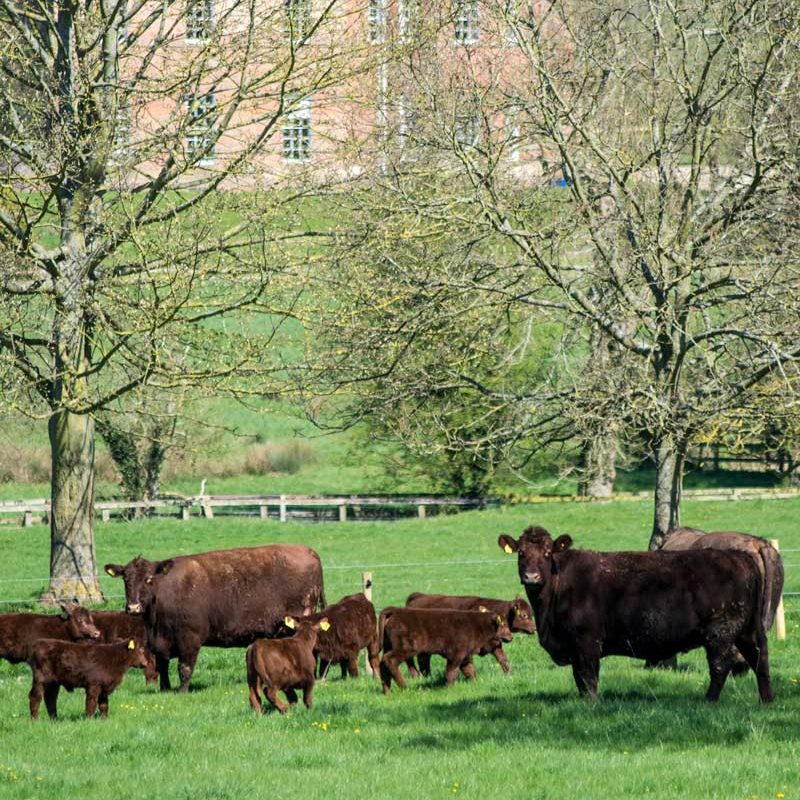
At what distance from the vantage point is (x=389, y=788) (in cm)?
946

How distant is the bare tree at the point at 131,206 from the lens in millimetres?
18703

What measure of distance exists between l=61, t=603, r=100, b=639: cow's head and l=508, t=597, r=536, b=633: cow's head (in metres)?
4.53

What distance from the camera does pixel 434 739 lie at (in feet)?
36.4

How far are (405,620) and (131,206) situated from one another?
8.37m

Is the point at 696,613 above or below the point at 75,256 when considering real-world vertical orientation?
below

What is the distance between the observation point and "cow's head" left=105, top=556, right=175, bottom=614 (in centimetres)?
1473

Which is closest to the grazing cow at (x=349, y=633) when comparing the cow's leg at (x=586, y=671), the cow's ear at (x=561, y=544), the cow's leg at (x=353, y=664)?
the cow's leg at (x=353, y=664)

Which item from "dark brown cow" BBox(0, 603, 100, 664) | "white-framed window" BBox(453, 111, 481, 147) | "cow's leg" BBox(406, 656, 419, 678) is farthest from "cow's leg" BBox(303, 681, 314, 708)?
"white-framed window" BBox(453, 111, 481, 147)

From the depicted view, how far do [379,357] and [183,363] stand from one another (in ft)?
10.5

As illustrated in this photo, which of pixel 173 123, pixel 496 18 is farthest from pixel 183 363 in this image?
pixel 496 18

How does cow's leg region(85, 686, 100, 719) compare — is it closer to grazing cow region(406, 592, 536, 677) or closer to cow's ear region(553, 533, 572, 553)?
grazing cow region(406, 592, 536, 677)

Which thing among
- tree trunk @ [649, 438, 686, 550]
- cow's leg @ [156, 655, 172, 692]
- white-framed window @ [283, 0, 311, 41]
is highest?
white-framed window @ [283, 0, 311, 41]

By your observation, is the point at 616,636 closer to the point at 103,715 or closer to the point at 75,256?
the point at 103,715

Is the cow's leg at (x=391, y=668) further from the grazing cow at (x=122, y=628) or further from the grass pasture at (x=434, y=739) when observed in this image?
the grazing cow at (x=122, y=628)
